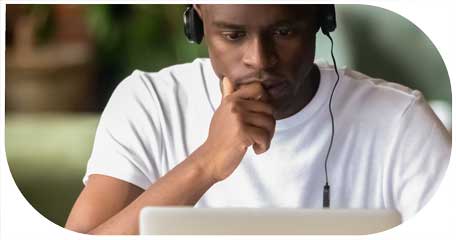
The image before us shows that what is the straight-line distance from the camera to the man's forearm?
108 cm

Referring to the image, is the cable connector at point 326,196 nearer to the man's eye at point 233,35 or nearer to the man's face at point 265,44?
the man's face at point 265,44

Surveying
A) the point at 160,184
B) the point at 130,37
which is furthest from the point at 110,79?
the point at 160,184

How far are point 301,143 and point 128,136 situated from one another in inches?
11.3

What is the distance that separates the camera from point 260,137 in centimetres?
109

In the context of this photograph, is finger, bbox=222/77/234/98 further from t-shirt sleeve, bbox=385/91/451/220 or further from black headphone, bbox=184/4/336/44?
t-shirt sleeve, bbox=385/91/451/220

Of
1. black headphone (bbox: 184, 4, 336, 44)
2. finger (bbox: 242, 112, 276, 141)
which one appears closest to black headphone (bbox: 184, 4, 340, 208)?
black headphone (bbox: 184, 4, 336, 44)

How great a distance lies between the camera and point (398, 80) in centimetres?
112

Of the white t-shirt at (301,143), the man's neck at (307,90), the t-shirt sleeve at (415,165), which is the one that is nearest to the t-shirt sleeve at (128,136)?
the white t-shirt at (301,143)

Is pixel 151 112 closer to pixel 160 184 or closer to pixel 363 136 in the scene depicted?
pixel 160 184

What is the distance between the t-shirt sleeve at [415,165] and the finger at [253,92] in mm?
228

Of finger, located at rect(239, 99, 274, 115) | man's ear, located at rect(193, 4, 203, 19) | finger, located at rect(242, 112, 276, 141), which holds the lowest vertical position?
finger, located at rect(242, 112, 276, 141)

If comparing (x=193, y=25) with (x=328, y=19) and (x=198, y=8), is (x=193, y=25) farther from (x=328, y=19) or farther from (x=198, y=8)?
(x=328, y=19)

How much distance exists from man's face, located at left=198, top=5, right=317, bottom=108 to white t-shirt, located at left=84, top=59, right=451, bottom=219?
0.12 ft

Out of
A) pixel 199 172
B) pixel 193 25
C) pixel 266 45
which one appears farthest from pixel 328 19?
pixel 199 172
